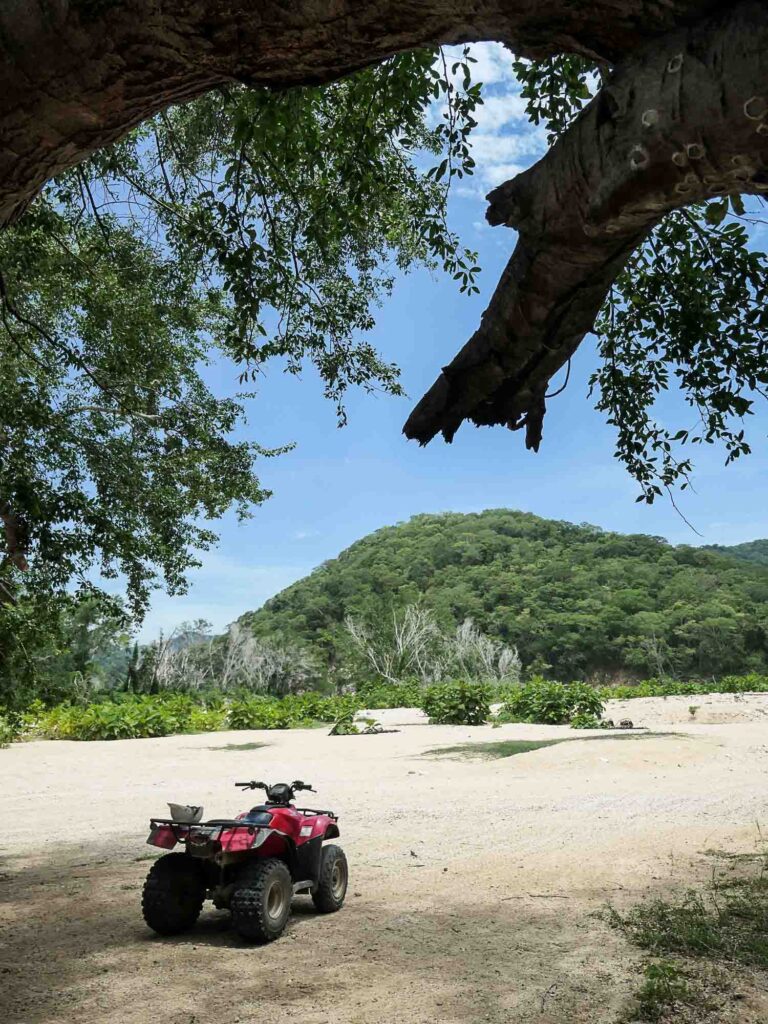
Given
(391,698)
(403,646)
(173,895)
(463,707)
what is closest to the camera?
(173,895)

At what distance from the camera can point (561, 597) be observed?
222ft

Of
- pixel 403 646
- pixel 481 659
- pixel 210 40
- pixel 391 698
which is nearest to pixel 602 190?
pixel 210 40

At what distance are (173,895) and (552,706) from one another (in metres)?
18.1

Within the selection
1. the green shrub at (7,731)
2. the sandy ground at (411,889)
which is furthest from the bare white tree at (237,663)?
the sandy ground at (411,889)

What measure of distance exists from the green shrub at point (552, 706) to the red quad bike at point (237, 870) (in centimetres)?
1710

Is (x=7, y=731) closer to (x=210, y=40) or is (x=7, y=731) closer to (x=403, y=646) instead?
(x=210, y=40)

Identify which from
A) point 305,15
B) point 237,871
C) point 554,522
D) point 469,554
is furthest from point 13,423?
point 554,522

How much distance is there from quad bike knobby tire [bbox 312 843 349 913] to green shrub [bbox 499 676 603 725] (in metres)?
16.7

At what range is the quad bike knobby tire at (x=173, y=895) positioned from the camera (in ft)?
14.9

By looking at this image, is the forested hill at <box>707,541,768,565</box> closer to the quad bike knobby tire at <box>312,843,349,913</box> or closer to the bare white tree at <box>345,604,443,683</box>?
the bare white tree at <box>345,604,443,683</box>

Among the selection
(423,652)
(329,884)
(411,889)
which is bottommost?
(411,889)

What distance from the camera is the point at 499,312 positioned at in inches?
110

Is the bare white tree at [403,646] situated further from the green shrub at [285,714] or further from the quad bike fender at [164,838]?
the quad bike fender at [164,838]

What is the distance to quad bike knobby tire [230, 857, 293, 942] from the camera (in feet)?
14.2
